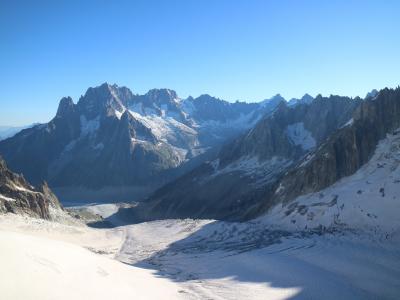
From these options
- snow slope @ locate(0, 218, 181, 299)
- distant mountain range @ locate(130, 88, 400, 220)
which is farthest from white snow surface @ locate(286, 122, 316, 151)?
snow slope @ locate(0, 218, 181, 299)

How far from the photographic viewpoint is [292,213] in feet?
215

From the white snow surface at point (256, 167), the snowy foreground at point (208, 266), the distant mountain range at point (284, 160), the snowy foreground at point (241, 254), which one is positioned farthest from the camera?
the white snow surface at point (256, 167)

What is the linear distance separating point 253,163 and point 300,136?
23725mm

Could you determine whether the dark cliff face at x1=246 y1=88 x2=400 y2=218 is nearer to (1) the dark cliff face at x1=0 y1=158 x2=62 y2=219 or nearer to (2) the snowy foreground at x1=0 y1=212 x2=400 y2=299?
(2) the snowy foreground at x1=0 y1=212 x2=400 y2=299

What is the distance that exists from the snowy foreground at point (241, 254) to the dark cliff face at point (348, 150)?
4037 millimetres

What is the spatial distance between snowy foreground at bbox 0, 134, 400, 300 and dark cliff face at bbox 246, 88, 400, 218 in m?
4.04

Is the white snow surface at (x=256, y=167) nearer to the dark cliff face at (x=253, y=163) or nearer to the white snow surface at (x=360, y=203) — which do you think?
the dark cliff face at (x=253, y=163)

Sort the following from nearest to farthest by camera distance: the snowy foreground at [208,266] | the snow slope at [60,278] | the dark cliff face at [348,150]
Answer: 1. the snow slope at [60,278]
2. the snowy foreground at [208,266]
3. the dark cliff face at [348,150]

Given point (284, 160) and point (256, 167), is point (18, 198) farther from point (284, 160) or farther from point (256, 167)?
point (284, 160)

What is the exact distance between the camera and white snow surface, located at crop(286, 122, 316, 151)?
160 meters

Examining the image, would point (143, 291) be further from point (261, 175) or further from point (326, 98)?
point (326, 98)

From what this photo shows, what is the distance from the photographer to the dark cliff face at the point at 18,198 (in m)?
70.7

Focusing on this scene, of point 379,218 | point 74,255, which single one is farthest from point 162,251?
point 74,255

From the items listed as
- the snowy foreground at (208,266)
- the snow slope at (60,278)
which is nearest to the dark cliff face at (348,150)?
the snowy foreground at (208,266)
